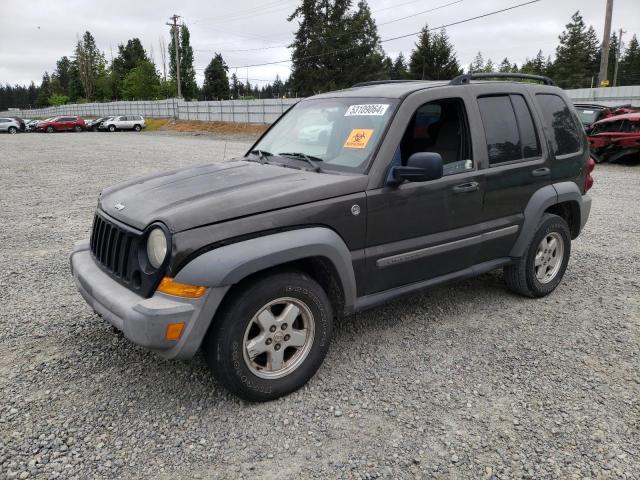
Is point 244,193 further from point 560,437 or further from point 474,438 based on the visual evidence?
point 560,437

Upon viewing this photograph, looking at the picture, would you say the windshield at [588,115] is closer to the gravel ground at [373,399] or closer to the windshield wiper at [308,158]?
the gravel ground at [373,399]

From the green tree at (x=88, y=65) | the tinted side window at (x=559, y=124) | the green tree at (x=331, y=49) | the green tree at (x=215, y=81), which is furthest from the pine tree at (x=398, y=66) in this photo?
the tinted side window at (x=559, y=124)

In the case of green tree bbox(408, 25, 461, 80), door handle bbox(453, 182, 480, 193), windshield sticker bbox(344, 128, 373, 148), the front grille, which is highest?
green tree bbox(408, 25, 461, 80)

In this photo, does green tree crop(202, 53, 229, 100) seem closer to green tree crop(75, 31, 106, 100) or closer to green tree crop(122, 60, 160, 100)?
green tree crop(122, 60, 160, 100)

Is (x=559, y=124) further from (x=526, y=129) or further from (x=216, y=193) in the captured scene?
(x=216, y=193)

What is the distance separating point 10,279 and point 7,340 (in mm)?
1626

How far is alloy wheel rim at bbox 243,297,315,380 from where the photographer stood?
297 centimetres

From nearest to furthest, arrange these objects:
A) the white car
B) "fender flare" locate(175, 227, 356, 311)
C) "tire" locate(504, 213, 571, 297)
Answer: "fender flare" locate(175, 227, 356, 311) < "tire" locate(504, 213, 571, 297) < the white car

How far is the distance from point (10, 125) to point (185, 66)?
44.9 m

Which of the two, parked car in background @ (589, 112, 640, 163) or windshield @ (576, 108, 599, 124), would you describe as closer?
parked car in background @ (589, 112, 640, 163)

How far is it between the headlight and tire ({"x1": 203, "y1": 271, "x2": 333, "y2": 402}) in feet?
1.44

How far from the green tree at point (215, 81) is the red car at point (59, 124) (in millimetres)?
43510

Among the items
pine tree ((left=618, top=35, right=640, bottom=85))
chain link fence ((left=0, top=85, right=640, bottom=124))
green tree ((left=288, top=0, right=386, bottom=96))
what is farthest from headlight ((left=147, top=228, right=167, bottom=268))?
pine tree ((left=618, top=35, right=640, bottom=85))

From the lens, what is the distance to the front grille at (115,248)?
301cm
